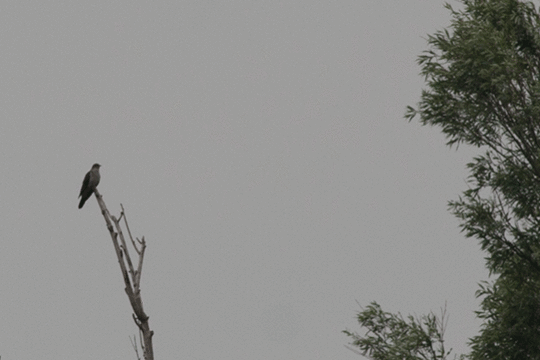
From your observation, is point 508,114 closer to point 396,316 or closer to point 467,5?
point 467,5

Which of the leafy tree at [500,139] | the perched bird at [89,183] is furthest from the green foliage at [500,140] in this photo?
the perched bird at [89,183]

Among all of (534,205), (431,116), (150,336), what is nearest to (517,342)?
(534,205)

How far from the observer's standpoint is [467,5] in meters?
16.3

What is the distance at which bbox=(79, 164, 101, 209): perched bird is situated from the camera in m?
11.2

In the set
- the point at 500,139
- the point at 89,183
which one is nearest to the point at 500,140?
the point at 500,139

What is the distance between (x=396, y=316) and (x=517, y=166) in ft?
12.3

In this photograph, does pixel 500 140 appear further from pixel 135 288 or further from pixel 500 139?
pixel 135 288

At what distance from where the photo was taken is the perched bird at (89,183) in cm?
1124

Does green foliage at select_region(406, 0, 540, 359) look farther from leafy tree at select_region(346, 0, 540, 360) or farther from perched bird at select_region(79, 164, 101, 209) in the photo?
perched bird at select_region(79, 164, 101, 209)

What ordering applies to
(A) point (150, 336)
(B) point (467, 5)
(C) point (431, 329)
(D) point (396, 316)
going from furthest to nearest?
1. (B) point (467, 5)
2. (D) point (396, 316)
3. (C) point (431, 329)
4. (A) point (150, 336)

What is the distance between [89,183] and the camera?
38.1 ft

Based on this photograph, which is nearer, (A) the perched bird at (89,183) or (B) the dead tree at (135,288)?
(B) the dead tree at (135,288)

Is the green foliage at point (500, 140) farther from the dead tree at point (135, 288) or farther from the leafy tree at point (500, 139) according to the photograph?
the dead tree at point (135, 288)

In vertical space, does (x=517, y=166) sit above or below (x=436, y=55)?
below
